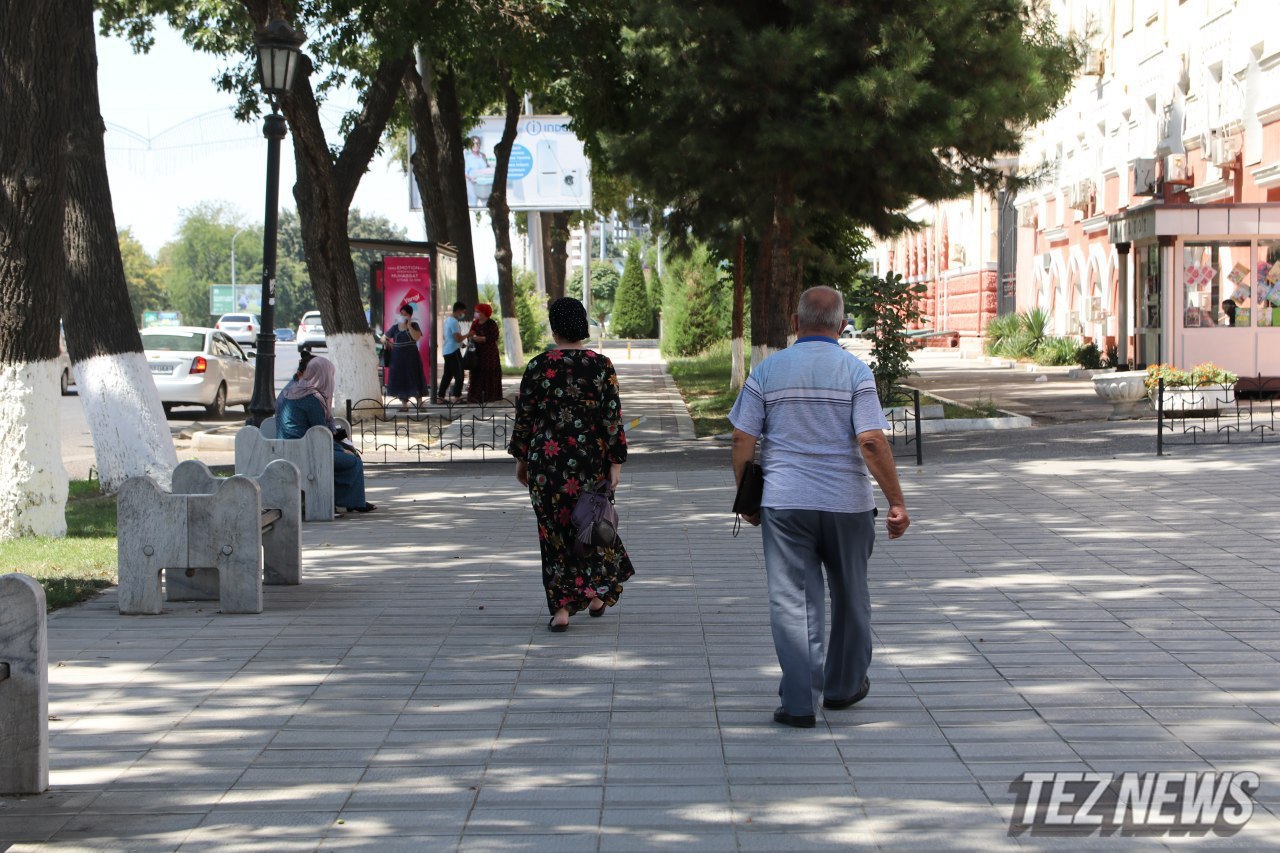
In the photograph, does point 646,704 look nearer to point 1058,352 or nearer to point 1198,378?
point 1198,378

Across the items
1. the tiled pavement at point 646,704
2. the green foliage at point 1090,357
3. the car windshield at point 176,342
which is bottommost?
the tiled pavement at point 646,704

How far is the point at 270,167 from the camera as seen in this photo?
610 inches

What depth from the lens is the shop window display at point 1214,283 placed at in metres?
23.2

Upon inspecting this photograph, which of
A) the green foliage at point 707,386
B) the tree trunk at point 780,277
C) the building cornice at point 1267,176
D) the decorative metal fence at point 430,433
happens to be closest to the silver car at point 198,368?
the decorative metal fence at point 430,433

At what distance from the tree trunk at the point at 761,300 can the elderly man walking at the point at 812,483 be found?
49.8 feet

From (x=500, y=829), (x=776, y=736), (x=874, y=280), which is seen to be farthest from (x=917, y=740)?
(x=874, y=280)

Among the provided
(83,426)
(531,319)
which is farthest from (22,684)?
(531,319)

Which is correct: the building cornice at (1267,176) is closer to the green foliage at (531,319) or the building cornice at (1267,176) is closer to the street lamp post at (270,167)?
the street lamp post at (270,167)

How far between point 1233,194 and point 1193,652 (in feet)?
73.3

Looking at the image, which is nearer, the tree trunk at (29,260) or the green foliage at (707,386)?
the tree trunk at (29,260)

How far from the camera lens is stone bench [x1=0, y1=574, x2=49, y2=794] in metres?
4.72

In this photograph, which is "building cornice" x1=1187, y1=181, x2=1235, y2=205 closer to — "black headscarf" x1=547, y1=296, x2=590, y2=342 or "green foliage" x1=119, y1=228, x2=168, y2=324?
"black headscarf" x1=547, y1=296, x2=590, y2=342

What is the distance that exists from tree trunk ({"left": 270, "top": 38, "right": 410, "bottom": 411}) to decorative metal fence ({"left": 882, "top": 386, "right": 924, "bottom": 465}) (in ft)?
24.2

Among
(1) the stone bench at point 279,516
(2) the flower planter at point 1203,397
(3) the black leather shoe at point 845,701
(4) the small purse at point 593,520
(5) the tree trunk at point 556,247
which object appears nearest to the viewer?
(3) the black leather shoe at point 845,701
